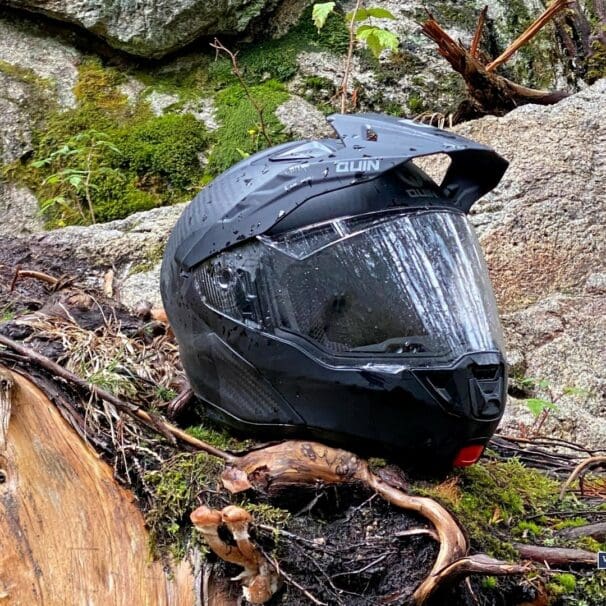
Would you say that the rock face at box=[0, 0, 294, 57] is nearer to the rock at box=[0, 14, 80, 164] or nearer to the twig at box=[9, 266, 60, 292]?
the rock at box=[0, 14, 80, 164]

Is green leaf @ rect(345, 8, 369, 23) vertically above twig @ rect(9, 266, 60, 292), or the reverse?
green leaf @ rect(345, 8, 369, 23)

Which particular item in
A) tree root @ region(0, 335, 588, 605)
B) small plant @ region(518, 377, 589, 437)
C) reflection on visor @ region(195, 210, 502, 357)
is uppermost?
reflection on visor @ region(195, 210, 502, 357)

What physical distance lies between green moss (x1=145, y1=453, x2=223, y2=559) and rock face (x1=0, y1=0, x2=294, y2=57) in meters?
3.02

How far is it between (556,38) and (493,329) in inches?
142

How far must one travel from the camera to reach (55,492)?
56.3 inches

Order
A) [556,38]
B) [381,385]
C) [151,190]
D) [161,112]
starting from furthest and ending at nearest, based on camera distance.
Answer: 1. [556,38]
2. [161,112]
3. [151,190]
4. [381,385]

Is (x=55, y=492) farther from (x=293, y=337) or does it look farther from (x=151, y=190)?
(x=151, y=190)

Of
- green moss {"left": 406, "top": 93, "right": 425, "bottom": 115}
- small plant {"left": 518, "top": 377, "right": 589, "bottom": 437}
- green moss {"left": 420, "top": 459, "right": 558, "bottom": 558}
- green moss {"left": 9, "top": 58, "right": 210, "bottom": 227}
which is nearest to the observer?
green moss {"left": 420, "top": 459, "right": 558, "bottom": 558}

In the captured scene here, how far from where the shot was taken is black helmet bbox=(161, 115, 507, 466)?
130 cm

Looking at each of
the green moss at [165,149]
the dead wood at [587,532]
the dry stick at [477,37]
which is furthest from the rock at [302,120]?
the dead wood at [587,532]

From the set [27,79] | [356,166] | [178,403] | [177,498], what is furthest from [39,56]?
[177,498]

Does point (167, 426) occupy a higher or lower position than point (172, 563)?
higher

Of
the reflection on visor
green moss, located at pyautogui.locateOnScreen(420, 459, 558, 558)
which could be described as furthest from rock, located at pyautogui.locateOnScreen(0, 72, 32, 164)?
green moss, located at pyautogui.locateOnScreen(420, 459, 558, 558)

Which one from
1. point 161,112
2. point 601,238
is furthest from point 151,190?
point 601,238
